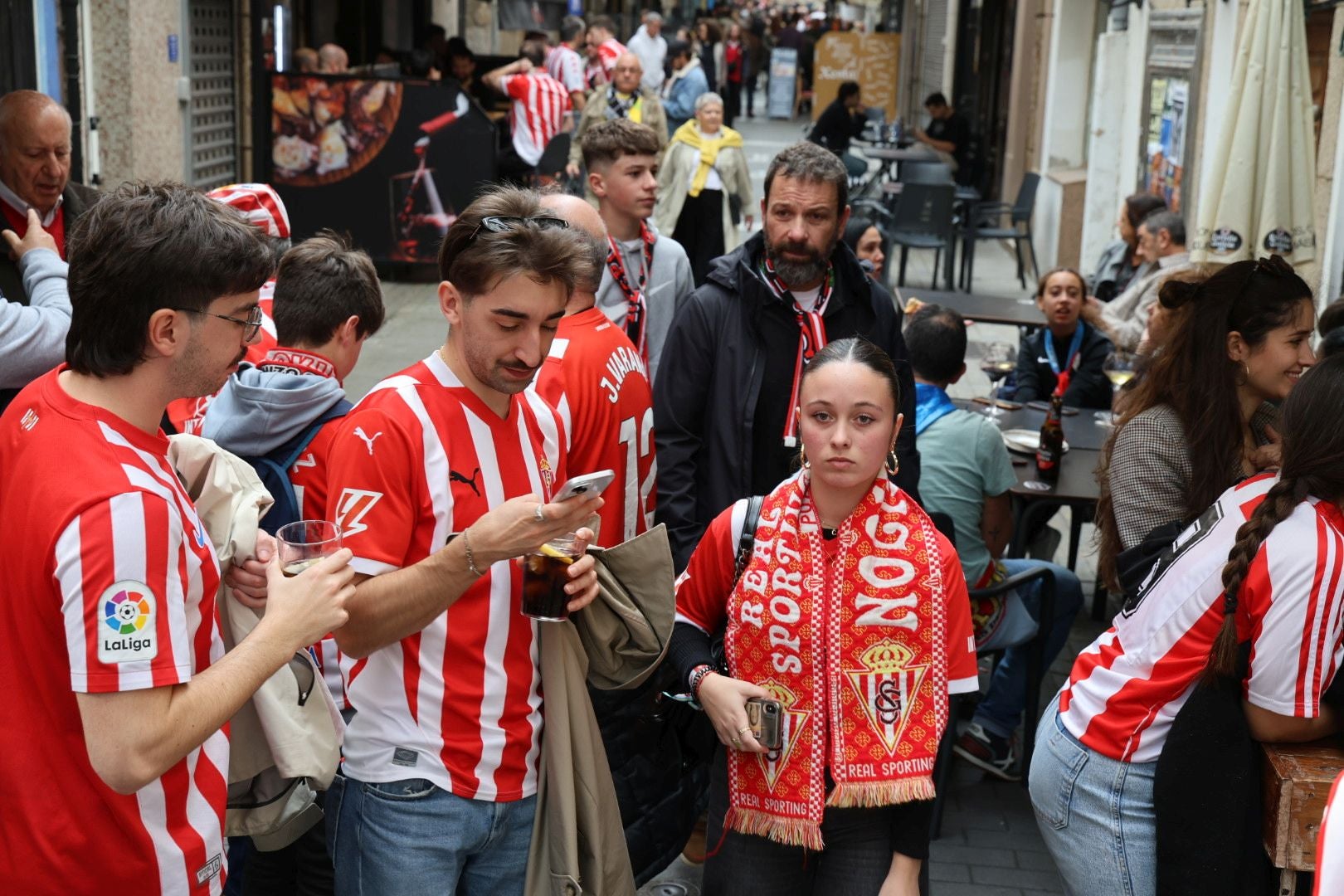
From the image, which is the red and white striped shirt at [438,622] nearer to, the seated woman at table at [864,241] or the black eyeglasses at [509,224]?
the black eyeglasses at [509,224]

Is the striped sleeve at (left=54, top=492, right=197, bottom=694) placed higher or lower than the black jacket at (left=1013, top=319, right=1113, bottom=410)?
higher

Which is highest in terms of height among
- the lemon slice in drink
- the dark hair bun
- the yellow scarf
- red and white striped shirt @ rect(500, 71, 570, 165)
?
red and white striped shirt @ rect(500, 71, 570, 165)

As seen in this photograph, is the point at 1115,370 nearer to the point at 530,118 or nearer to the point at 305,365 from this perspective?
the point at 305,365

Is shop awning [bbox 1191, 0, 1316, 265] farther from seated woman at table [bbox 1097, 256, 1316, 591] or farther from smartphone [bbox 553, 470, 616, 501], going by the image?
smartphone [bbox 553, 470, 616, 501]

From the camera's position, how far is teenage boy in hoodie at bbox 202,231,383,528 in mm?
3402

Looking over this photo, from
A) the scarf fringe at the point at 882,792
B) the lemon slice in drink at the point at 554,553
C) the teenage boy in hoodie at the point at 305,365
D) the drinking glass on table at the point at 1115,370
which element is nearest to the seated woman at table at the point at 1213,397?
the scarf fringe at the point at 882,792

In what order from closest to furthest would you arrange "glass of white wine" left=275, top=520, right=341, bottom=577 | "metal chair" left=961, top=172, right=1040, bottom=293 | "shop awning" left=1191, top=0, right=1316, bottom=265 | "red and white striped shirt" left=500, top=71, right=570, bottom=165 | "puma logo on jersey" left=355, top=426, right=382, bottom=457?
"glass of white wine" left=275, top=520, right=341, bottom=577, "puma logo on jersey" left=355, top=426, right=382, bottom=457, "shop awning" left=1191, top=0, right=1316, bottom=265, "metal chair" left=961, top=172, right=1040, bottom=293, "red and white striped shirt" left=500, top=71, right=570, bottom=165

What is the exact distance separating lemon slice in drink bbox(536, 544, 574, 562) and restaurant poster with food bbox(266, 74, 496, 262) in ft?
34.6

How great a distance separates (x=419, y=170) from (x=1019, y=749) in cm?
913

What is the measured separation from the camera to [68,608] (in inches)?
76.4

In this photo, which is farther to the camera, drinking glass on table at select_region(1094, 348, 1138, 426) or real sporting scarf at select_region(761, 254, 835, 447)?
drinking glass on table at select_region(1094, 348, 1138, 426)

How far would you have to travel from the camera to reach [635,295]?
5383 millimetres

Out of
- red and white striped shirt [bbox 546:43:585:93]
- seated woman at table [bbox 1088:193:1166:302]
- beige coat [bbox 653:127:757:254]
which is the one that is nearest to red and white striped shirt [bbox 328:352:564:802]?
seated woman at table [bbox 1088:193:1166:302]

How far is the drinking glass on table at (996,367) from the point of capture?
269 inches
